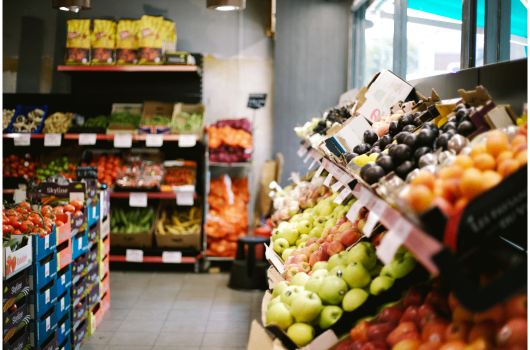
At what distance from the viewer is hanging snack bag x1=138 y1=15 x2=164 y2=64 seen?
16.6 ft

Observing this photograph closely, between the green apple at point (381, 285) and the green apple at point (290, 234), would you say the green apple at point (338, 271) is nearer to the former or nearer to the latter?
the green apple at point (381, 285)

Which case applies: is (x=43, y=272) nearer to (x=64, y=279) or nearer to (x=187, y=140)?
(x=64, y=279)

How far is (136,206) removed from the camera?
17.8ft

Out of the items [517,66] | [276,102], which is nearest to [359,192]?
[517,66]

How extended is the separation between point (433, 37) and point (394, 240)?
2591mm

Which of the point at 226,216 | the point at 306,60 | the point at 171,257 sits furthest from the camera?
the point at 306,60

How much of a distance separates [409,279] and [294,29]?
4.34 metres

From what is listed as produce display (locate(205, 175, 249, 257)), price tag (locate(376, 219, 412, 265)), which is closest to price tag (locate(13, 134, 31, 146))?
produce display (locate(205, 175, 249, 257))

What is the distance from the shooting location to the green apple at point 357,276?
1.66m

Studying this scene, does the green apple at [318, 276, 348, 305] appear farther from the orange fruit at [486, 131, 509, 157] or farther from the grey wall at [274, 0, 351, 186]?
the grey wall at [274, 0, 351, 186]

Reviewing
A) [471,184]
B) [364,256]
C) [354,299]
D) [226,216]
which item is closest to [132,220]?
[226,216]

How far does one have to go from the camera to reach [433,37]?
127 inches

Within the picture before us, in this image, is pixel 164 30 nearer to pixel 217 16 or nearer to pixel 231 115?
pixel 217 16

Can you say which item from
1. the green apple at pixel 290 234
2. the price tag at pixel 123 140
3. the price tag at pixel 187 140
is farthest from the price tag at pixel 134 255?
the green apple at pixel 290 234
